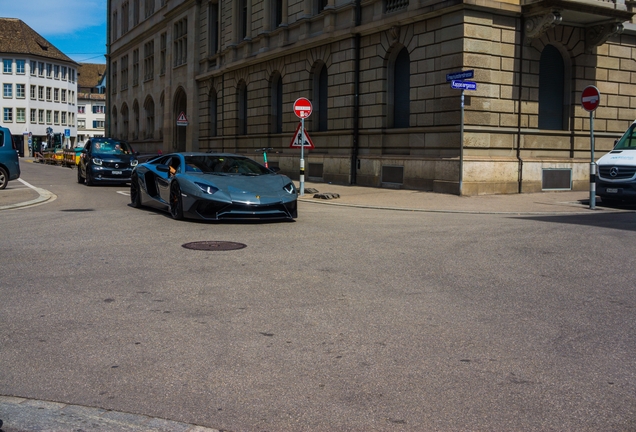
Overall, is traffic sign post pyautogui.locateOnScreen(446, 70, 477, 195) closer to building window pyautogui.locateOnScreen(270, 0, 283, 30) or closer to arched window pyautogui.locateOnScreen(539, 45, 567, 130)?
arched window pyautogui.locateOnScreen(539, 45, 567, 130)

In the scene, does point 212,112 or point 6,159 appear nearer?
point 6,159

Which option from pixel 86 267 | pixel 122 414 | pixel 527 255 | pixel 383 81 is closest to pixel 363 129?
pixel 383 81

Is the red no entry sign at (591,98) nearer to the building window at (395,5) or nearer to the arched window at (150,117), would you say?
the building window at (395,5)

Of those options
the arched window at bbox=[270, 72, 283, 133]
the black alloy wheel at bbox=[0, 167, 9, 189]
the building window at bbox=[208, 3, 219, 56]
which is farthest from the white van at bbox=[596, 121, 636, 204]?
the building window at bbox=[208, 3, 219, 56]

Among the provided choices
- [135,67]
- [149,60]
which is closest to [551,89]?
[149,60]

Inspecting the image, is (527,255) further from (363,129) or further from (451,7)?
(363,129)

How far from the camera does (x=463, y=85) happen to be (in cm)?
1856

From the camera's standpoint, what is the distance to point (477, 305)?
6254 millimetres

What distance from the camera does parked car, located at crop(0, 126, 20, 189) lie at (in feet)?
68.3

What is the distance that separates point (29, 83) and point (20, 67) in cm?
244

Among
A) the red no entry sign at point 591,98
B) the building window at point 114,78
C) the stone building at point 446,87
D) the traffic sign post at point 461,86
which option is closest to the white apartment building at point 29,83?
the building window at point 114,78

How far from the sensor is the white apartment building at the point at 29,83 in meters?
96.6

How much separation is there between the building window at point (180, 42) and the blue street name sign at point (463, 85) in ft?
98.5

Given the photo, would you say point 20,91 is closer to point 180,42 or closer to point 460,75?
point 180,42
